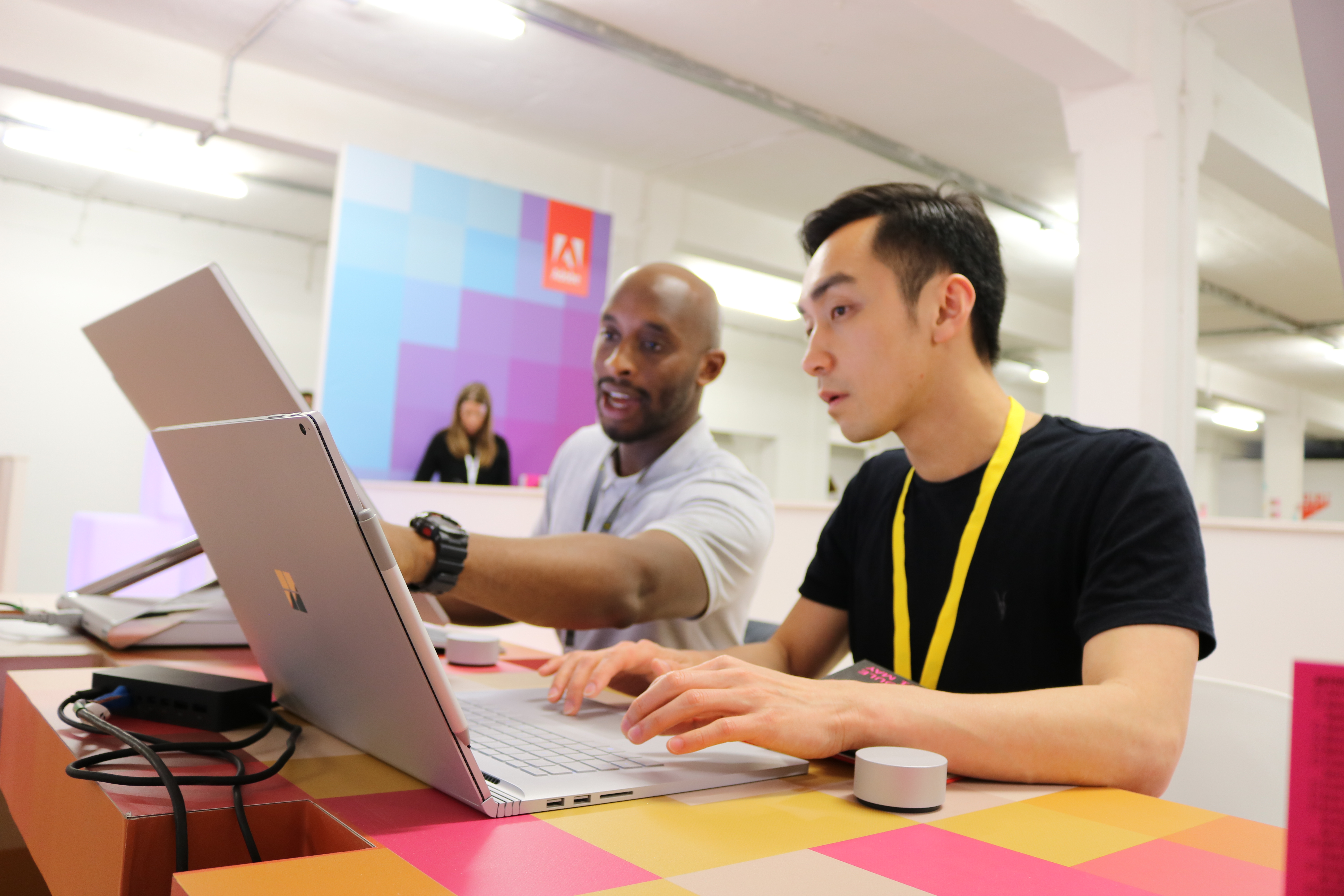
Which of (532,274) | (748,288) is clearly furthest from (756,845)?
(748,288)

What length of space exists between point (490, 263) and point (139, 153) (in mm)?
2517

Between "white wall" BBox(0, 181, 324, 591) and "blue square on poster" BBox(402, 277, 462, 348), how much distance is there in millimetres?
2825

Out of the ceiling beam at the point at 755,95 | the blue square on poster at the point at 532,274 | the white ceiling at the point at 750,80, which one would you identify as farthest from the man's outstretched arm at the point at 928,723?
the blue square on poster at the point at 532,274

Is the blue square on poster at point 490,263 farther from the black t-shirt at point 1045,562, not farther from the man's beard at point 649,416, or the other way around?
the black t-shirt at point 1045,562

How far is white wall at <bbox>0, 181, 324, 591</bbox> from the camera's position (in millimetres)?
7352

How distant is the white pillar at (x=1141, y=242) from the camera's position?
12.4 ft

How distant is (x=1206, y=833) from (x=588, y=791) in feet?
1.42

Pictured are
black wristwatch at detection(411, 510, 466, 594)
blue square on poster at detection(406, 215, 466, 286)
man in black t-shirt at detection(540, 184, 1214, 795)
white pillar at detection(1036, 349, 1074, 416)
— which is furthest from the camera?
white pillar at detection(1036, 349, 1074, 416)

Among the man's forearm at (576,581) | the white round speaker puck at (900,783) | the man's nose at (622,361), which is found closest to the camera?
the white round speaker puck at (900,783)

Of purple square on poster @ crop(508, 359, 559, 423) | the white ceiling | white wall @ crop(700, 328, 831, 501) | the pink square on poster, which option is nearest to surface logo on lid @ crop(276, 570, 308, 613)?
the pink square on poster

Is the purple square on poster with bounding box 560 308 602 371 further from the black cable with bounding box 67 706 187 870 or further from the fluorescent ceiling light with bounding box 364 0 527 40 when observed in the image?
the black cable with bounding box 67 706 187 870

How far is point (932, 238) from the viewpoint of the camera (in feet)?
4.20

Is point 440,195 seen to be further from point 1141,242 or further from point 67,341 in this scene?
point 67,341

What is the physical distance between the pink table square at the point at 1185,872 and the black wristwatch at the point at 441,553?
0.69m
